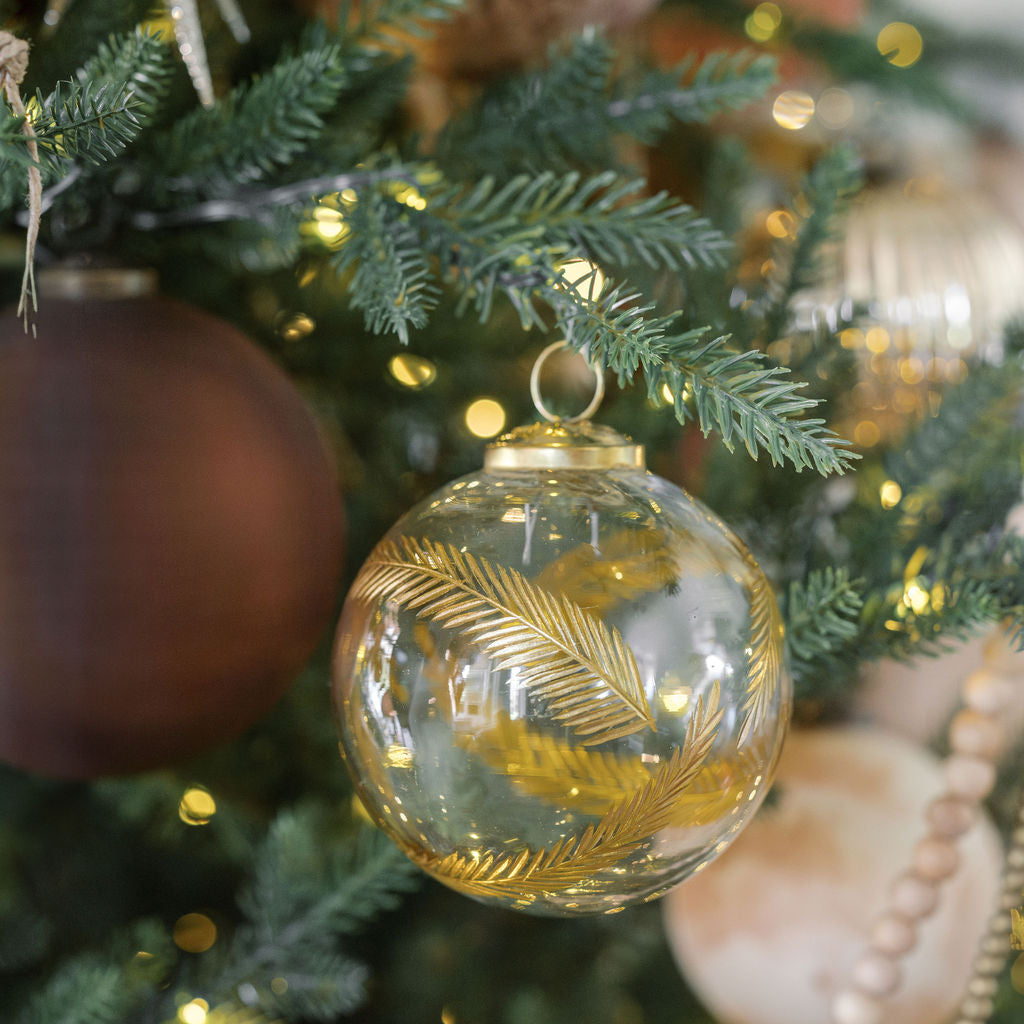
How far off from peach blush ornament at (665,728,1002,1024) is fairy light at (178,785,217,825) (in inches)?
10.6

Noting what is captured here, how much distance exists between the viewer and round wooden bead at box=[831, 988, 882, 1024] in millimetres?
469

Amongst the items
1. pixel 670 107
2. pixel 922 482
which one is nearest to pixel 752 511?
pixel 922 482

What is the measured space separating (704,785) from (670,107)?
294mm

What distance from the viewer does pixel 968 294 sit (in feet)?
2.92

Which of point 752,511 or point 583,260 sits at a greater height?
point 583,260

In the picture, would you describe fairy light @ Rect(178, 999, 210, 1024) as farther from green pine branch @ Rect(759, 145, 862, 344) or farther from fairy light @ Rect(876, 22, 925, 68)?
fairy light @ Rect(876, 22, 925, 68)

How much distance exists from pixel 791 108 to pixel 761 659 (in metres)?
0.52

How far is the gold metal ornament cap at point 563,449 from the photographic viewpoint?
323 mm

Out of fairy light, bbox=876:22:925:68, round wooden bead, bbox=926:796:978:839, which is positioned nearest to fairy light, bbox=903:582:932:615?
round wooden bead, bbox=926:796:978:839

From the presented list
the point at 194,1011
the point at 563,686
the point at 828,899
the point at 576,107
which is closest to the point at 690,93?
the point at 576,107

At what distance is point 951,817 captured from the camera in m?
0.46

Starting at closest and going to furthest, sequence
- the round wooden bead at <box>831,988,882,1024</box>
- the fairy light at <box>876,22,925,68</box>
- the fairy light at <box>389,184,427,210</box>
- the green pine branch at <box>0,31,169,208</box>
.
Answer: the green pine branch at <box>0,31,169,208</box>
the fairy light at <box>389,184,427,210</box>
the round wooden bead at <box>831,988,882,1024</box>
the fairy light at <box>876,22,925,68</box>

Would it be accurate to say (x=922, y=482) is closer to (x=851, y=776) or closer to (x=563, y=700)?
(x=851, y=776)

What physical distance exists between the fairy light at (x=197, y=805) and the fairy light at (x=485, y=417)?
261 mm
